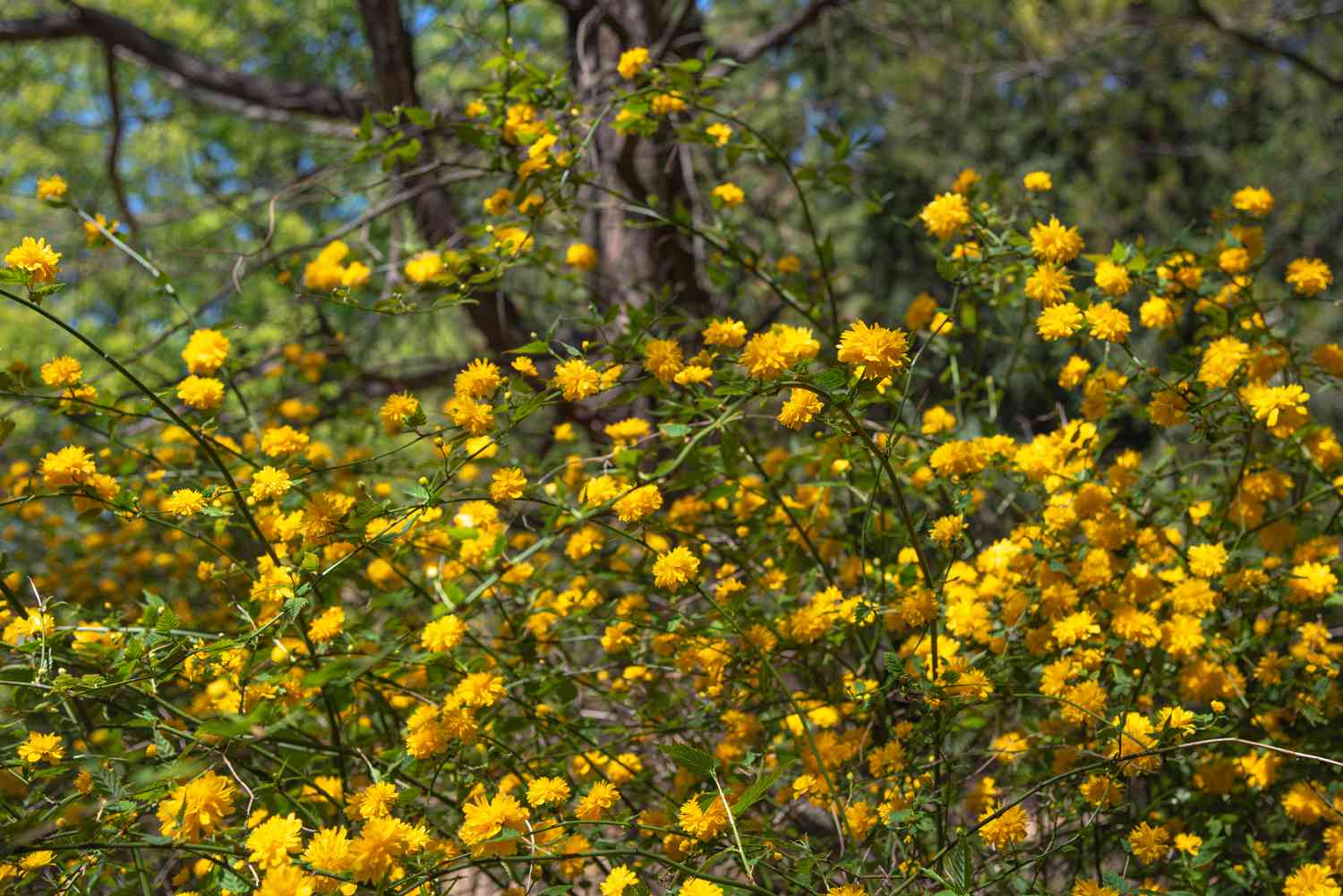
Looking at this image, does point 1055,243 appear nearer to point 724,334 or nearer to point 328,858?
point 724,334

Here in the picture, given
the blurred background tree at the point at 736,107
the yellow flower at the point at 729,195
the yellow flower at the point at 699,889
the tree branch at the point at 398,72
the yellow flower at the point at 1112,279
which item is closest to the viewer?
the yellow flower at the point at 699,889

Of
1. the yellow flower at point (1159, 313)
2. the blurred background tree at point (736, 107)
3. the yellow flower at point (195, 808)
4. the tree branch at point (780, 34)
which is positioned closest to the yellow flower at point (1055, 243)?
the yellow flower at point (1159, 313)

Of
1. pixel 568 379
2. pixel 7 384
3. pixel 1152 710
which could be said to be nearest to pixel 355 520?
pixel 568 379

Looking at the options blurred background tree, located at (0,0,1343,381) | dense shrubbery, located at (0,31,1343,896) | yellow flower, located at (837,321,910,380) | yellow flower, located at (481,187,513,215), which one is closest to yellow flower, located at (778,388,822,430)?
dense shrubbery, located at (0,31,1343,896)

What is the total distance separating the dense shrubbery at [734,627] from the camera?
138 centimetres

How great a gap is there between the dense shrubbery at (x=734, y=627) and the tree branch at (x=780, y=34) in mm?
2101

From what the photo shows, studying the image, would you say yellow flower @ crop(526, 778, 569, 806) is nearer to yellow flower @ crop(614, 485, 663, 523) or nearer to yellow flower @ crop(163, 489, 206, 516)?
yellow flower @ crop(614, 485, 663, 523)

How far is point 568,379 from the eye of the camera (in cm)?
153

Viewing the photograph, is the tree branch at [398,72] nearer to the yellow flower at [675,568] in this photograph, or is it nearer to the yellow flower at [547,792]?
the yellow flower at [675,568]

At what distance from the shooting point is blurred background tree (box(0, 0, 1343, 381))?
4043mm

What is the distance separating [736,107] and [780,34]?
419 millimetres

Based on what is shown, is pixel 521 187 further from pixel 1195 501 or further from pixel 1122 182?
pixel 1122 182

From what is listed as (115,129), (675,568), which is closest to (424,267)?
(675,568)

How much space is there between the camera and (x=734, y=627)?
1.61 m
